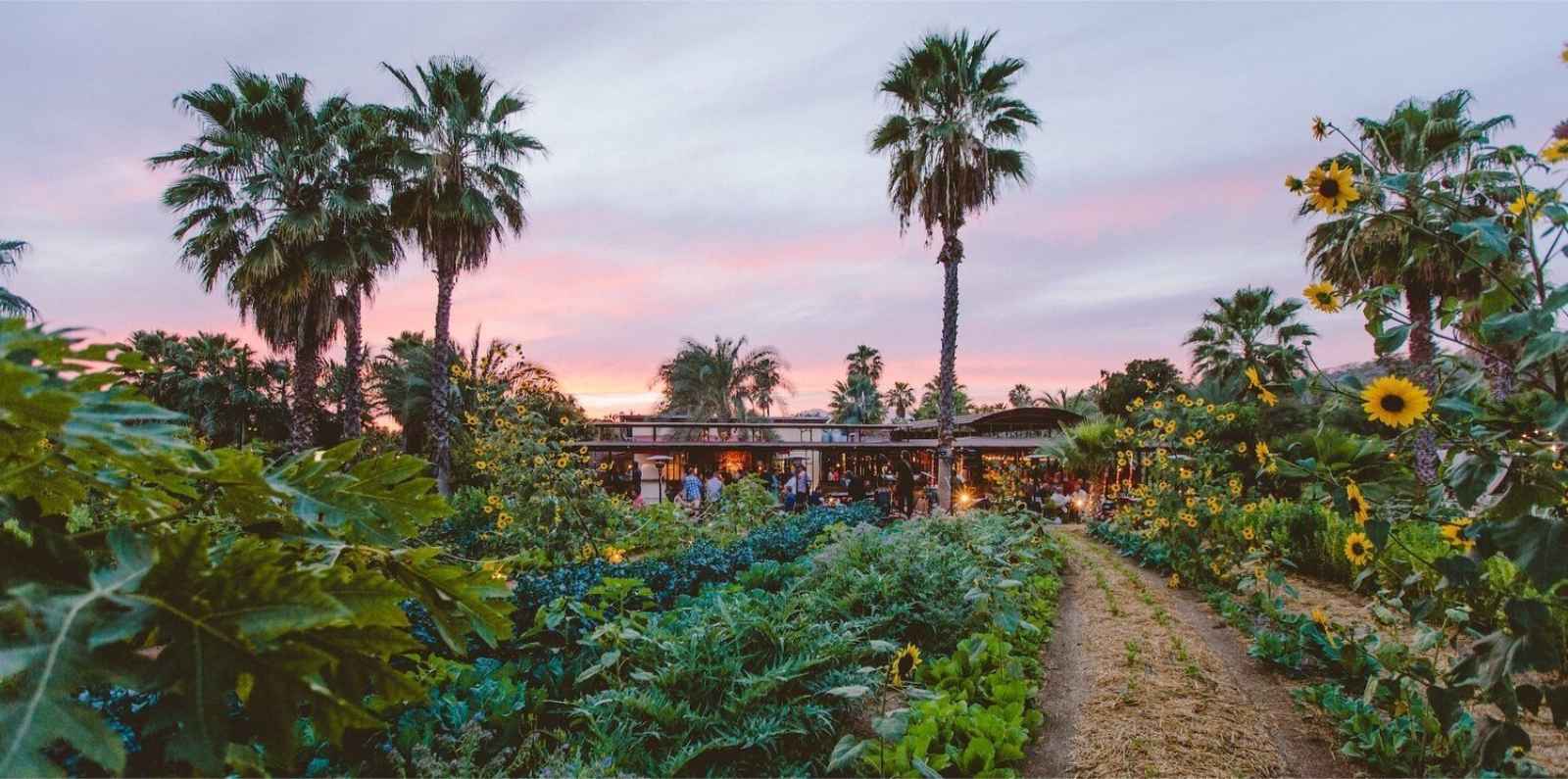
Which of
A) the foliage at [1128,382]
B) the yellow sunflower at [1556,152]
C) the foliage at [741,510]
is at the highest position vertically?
the foliage at [1128,382]

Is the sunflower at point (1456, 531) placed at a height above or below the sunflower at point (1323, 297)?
below

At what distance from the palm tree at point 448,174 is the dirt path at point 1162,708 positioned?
1397 cm

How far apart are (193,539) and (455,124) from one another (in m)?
17.5

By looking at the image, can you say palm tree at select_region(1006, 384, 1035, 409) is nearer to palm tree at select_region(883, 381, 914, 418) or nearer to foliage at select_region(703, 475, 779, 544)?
palm tree at select_region(883, 381, 914, 418)

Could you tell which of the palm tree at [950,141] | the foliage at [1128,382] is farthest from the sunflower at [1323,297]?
the foliage at [1128,382]

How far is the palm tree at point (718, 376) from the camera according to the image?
3338 cm

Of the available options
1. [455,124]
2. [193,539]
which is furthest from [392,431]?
[193,539]

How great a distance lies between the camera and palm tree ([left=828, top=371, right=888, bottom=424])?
207 feet

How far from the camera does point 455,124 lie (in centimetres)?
1526

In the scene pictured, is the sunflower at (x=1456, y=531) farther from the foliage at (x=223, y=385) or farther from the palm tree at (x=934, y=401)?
the palm tree at (x=934, y=401)

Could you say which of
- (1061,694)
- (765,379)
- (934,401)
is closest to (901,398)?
(934,401)

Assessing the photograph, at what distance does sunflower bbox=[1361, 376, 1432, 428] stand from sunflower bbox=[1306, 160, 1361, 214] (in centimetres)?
48

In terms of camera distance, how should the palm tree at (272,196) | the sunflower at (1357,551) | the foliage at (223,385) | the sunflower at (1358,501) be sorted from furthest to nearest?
1. the foliage at (223,385)
2. the palm tree at (272,196)
3. the sunflower at (1357,551)
4. the sunflower at (1358,501)

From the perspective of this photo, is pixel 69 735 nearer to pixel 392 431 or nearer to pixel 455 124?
pixel 455 124
